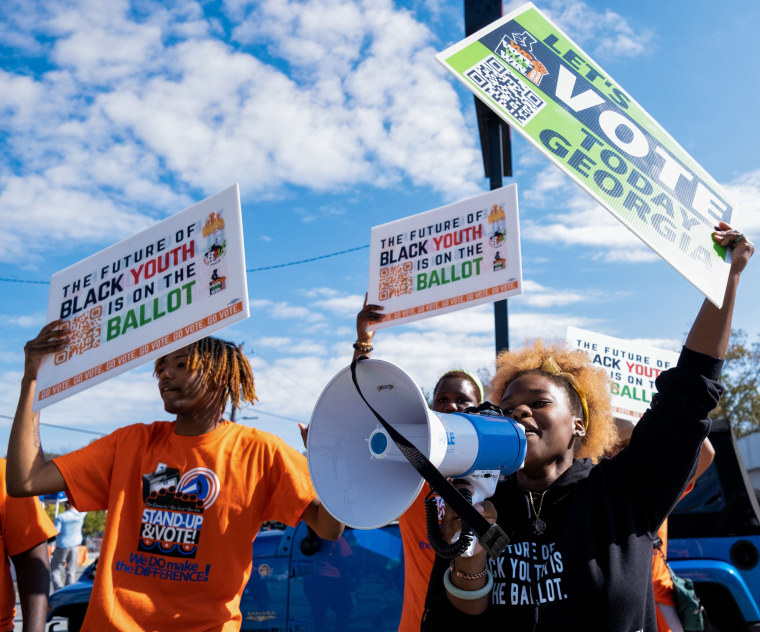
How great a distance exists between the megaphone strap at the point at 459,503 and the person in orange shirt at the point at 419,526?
78 cm

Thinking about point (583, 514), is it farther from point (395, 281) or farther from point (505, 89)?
point (395, 281)

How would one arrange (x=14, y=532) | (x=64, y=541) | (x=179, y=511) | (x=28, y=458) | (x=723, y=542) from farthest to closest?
(x=64, y=541) < (x=723, y=542) < (x=14, y=532) < (x=28, y=458) < (x=179, y=511)

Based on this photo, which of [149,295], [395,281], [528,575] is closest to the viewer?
[528,575]

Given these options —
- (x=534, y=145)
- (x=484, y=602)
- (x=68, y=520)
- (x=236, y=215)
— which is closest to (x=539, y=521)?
(x=484, y=602)

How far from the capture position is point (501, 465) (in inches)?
62.0

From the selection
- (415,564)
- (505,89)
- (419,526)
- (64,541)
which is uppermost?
(505,89)

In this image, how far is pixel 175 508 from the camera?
242 cm

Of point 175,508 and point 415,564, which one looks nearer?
point 175,508

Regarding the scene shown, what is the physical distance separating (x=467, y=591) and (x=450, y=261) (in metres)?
2.33

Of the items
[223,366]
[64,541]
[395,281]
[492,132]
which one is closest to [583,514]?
[223,366]

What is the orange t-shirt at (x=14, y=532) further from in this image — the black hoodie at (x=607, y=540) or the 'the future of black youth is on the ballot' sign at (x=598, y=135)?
the 'the future of black youth is on the ballot' sign at (x=598, y=135)

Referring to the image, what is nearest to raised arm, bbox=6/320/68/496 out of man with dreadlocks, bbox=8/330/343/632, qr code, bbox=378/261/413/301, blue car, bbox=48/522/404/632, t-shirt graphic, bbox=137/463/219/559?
man with dreadlocks, bbox=8/330/343/632

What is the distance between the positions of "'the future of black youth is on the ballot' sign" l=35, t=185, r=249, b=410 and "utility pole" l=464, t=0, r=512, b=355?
117 inches

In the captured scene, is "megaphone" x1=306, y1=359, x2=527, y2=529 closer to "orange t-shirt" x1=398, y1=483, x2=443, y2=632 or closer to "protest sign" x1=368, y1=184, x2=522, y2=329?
"orange t-shirt" x1=398, y1=483, x2=443, y2=632
